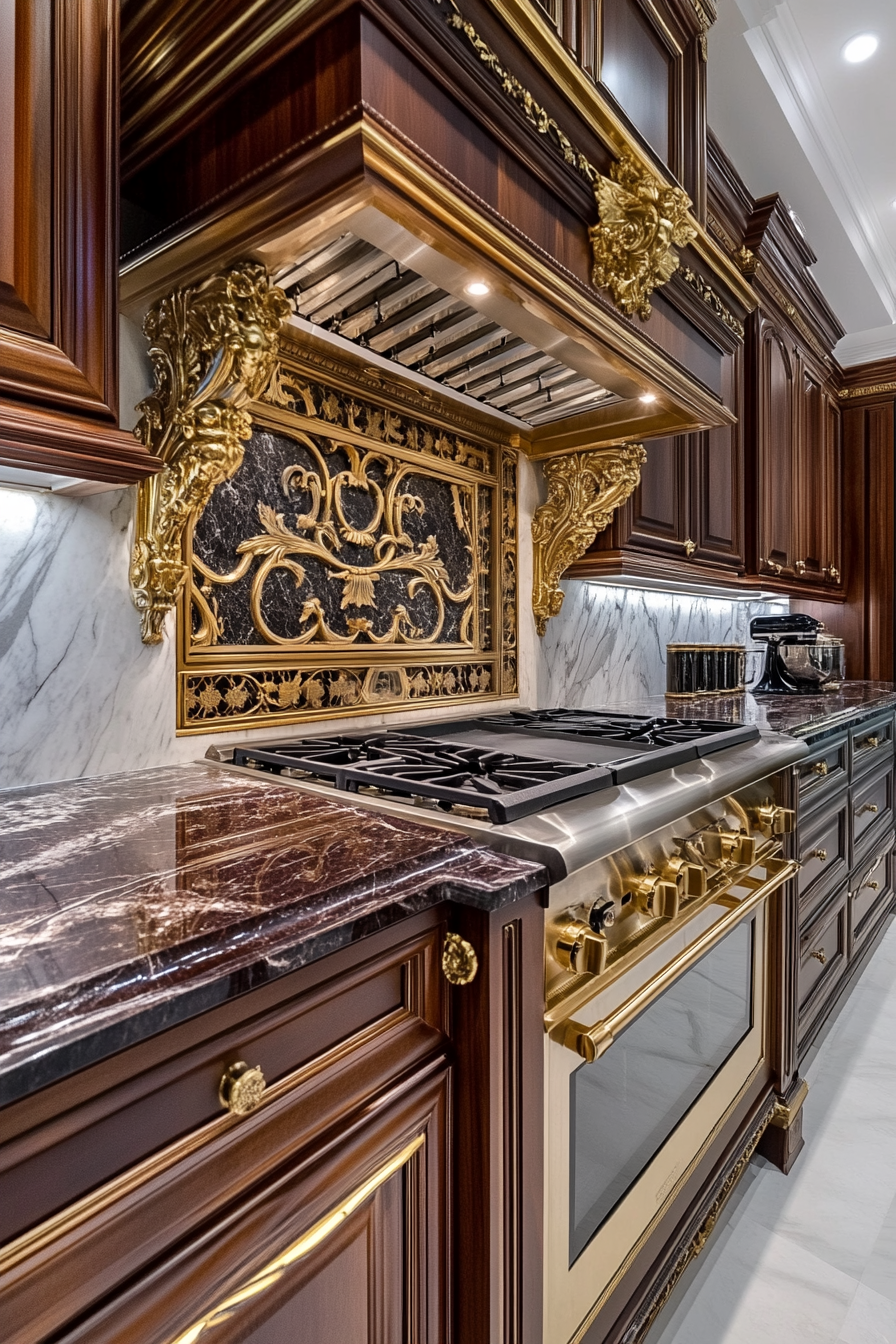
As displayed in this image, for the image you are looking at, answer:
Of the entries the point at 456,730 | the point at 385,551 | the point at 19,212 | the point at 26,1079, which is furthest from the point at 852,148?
the point at 26,1079

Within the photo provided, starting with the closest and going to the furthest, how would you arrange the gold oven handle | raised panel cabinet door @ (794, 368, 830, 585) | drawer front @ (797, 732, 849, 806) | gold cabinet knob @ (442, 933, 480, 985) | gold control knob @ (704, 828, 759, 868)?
gold cabinet knob @ (442, 933, 480, 985)
the gold oven handle
gold control knob @ (704, 828, 759, 868)
drawer front @ (797, 732, 849, 806)
raised panel cabinet door @ (794, 368, 830, 585)

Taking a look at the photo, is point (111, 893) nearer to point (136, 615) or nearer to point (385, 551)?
point (136, 615)

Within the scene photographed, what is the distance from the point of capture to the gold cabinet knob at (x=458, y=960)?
26.1 inches

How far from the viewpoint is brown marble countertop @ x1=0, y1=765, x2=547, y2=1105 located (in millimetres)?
405

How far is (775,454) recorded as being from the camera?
2.69m

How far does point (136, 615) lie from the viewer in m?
1.03

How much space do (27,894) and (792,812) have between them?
1.37 m

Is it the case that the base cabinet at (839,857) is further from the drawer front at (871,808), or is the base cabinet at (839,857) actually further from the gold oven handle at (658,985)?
the gold oven handle at (658,985)

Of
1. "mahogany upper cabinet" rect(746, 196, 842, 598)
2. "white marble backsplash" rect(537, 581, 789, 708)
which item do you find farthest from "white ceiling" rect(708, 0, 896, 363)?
"white marble backsplash" rect(537, 581, 789, 708)

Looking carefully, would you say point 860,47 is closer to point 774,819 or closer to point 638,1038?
point 774,819

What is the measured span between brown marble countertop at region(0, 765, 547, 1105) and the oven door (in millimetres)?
314

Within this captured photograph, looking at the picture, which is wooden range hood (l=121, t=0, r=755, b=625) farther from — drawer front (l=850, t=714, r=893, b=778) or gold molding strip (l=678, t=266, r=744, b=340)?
drawer front (l=850, t=714, r=893, b=778)

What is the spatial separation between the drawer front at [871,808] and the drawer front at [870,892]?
0.07 metres

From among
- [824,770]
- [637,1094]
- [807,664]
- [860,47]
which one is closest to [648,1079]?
[637,1094]
